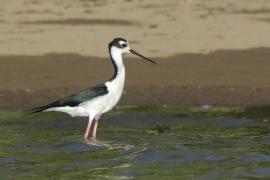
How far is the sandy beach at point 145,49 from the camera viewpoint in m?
15.6

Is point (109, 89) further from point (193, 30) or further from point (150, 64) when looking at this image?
point (193, 30)

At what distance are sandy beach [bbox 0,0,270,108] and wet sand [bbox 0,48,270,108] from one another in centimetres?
1

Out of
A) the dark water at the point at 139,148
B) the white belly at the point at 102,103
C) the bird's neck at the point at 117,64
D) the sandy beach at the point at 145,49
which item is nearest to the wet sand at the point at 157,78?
the sandy beach at the point at 145,49

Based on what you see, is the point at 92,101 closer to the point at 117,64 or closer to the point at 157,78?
the point at 117,64

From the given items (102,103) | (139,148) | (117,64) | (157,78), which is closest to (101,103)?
(102,103)

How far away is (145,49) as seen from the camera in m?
17.2

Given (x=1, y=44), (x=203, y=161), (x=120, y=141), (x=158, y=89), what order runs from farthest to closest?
(x=1, y=44)
(x=158, y=89)
(x=120, y=141)
(x=203, y=161)

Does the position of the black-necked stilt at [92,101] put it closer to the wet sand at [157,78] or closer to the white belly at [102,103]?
the white belly at [102,103]

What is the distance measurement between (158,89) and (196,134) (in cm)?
265

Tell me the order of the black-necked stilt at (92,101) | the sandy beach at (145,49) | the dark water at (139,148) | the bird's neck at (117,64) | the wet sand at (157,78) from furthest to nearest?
1. the sandy beach at (145,49)
2. the wet sand at (157,78)
3. the bird's neck at (117,64)
4. the black-necked stilt at (92,101)
5. the dark water at (139,148)

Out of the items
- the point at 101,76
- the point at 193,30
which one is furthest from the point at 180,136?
the point at 193,30

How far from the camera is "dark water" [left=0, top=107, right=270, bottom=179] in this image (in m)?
11.3

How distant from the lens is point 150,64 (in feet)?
54.6

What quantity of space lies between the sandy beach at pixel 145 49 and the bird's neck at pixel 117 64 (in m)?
1.75
